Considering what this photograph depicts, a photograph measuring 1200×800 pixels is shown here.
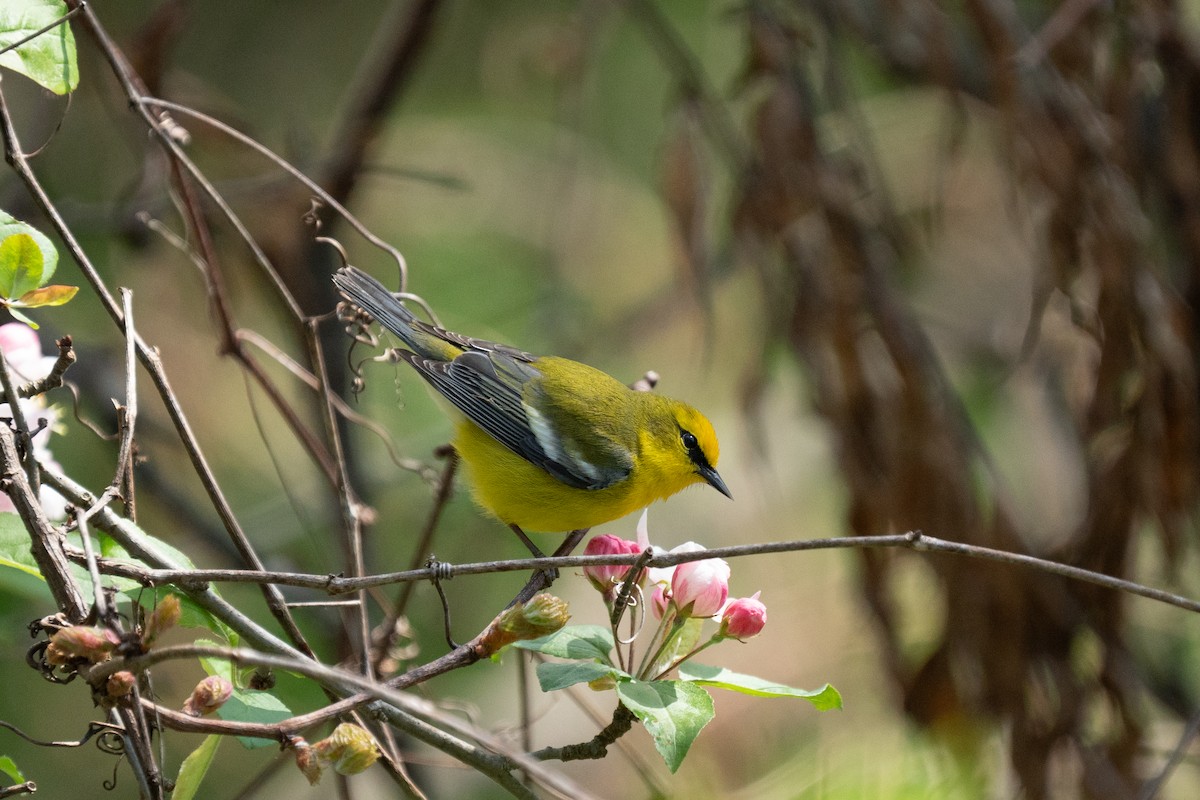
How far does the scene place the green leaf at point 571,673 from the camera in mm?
1457

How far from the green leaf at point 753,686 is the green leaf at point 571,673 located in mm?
120

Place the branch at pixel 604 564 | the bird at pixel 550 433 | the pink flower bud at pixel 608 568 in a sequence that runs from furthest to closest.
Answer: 1. the bird at pixel 550 433
2. the pink flower bud at pixel 608 568
3. the branch at pixel 604 564

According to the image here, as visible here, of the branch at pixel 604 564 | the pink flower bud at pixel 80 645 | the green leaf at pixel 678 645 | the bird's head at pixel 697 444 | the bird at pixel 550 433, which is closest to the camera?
the pink flower bud at pixel 80 645

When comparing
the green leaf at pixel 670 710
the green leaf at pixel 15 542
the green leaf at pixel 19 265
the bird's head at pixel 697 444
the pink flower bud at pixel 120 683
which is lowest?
the bird's head at pixel 697 444

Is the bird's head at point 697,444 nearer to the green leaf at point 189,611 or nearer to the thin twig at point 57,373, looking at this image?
the green leaf at point 189,611

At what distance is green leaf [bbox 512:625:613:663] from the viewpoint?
5.01ft

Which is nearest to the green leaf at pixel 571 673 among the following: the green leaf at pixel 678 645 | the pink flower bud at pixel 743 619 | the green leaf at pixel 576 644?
the green leaf at pixel 576 644

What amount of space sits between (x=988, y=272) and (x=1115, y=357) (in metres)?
3.11

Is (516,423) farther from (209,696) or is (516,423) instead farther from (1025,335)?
(209,696)

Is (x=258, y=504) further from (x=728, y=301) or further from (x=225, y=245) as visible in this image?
Result: (x=728, y=301)

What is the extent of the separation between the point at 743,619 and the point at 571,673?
0.33 metres

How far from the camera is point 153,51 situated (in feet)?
10.7

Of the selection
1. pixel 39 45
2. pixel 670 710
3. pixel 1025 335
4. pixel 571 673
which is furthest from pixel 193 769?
pixel 1025 335

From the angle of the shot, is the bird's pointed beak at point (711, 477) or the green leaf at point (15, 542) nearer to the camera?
the green leaf at point (15, 542)
